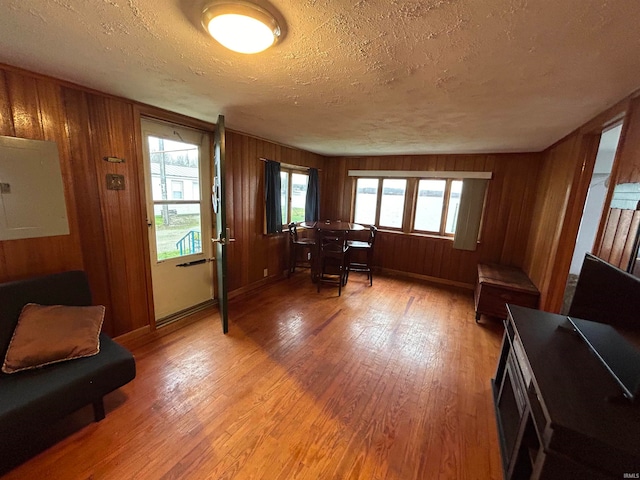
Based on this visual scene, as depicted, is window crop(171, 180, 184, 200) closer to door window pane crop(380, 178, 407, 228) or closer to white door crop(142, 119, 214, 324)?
white door crop(142, 119, 214, 324)

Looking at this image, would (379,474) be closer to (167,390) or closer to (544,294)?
(167,390)

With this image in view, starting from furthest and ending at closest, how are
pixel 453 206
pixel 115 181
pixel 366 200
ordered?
pixel 366 200 → pixel 453 206 → pixel 115 181

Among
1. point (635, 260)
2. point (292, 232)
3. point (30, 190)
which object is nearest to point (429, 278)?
point (292, 232)

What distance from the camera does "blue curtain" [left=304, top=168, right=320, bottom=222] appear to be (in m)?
4.62

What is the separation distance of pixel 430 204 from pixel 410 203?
0.33 metres

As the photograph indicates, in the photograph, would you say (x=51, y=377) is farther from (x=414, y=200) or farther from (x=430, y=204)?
(x=430, y=204)

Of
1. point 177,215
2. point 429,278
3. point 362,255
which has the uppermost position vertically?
point 177,215

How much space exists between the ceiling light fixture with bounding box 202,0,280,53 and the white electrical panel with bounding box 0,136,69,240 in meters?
1.56

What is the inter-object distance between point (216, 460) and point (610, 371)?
77.5 inches

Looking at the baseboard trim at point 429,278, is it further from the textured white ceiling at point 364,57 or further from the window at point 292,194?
the textured white ceiling at point 364,57

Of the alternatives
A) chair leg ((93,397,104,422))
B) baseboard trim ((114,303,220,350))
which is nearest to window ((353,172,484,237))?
baseboard trim ((114,303,220,350))

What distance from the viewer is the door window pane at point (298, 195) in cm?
445

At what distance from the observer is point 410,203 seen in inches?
179

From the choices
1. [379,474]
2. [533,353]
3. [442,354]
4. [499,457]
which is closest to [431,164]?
[442,354]
